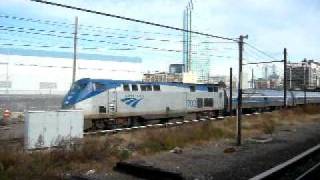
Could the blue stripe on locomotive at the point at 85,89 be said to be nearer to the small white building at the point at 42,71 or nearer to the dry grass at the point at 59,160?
the dry grass at the point at 59,160

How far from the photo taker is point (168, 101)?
112ft

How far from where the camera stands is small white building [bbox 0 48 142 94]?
233 feet

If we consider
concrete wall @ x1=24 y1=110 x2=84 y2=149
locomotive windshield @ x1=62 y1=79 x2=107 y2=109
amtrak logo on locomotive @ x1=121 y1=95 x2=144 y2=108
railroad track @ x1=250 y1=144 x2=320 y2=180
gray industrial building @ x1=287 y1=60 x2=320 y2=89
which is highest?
gray industrial building @ x1=287 y1=60 x2=320 y2=89

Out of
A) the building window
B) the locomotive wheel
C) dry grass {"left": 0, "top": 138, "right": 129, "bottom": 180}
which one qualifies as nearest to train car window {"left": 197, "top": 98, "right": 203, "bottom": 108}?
the building window

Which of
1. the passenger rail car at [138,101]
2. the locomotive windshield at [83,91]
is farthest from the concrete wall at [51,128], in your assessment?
the locomotive windshield at [83,91]

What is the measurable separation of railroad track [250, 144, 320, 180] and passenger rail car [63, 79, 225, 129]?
13721 millimetres

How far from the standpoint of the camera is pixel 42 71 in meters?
74.5

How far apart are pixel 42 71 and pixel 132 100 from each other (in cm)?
4692

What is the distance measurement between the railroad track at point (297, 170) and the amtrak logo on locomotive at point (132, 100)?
1462cm

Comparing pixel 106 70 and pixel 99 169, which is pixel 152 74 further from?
pixel 99 169

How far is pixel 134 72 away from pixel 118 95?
58542 mm

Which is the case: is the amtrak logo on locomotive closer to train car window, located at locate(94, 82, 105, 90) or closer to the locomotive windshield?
train car window, located at locate(94, 82, 105, 90)

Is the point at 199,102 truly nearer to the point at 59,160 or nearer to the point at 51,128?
the point at 51,128

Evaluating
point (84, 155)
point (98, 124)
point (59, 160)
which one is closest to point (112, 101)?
point (98, 124)
